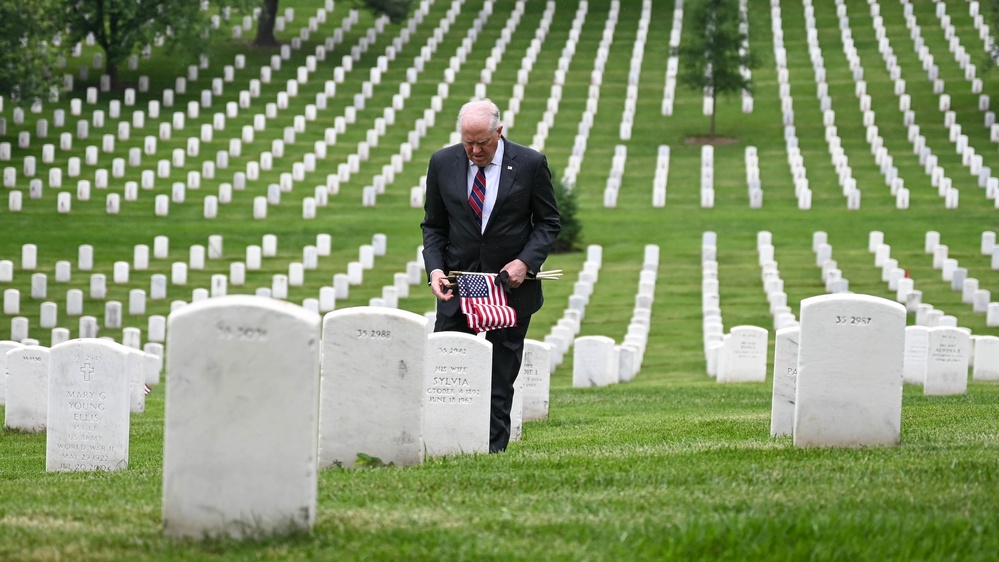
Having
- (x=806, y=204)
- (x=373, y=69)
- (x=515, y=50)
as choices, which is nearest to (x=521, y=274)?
(x=806, y=204)

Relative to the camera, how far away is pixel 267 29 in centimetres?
6031

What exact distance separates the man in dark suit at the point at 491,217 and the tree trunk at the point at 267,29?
172 feet

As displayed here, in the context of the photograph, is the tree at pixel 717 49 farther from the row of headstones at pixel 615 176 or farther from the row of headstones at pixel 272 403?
the row of headstones at pixel 272 403

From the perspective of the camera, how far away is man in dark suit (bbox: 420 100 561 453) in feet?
29.8

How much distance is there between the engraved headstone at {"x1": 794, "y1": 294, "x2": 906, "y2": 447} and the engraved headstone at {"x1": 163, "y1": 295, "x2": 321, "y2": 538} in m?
3.70

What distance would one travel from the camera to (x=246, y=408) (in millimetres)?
5902

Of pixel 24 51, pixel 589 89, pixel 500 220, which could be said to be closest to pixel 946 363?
pixel 500 220

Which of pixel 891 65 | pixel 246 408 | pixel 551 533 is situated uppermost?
pixel 891 65

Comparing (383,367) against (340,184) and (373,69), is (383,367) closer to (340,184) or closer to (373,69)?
(340,184)

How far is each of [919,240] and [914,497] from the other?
2917 cm

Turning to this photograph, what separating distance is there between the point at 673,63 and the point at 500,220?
50.0 meters

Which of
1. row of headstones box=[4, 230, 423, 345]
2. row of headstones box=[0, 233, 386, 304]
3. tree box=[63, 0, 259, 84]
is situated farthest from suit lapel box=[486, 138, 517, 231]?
tree box=[63, 0, 259, 84]

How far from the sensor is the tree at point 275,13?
58.6 m

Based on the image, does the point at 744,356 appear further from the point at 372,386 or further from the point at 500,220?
the point at 372,386
